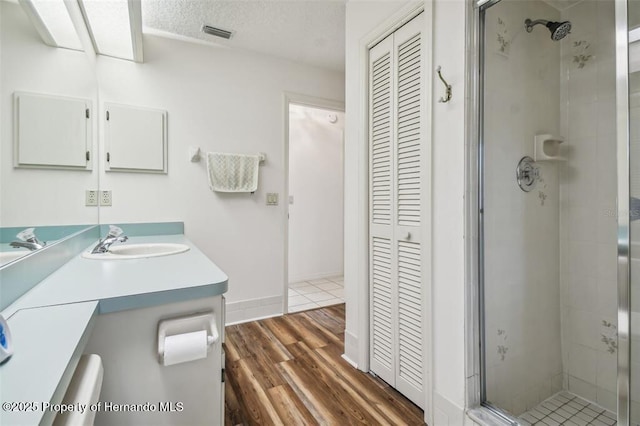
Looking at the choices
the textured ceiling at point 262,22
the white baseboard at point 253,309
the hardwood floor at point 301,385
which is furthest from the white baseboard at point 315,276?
the textured ceiling at point 262,22

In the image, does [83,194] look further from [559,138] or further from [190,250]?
[559,138]

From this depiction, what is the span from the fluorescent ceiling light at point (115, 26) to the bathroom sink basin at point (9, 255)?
142 centimetres

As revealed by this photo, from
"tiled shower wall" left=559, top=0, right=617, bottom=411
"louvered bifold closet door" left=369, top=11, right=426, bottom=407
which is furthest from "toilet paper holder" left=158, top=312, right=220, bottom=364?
"tiled shower wall" left=559, top=0, right=617, bottom=411

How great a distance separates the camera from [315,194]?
13.4ft

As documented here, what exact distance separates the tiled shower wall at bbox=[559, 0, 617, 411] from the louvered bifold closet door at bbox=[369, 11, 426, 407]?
99 centimetres

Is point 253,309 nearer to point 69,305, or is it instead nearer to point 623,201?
point 69,305

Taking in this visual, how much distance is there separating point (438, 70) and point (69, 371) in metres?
1.56

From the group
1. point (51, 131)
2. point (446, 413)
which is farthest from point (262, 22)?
point (446, 413)

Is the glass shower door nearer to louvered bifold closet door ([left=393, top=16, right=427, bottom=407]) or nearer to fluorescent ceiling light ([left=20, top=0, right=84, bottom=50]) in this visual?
louvered bifold closet door ([left=393, top=16, right=427, bottom=407])

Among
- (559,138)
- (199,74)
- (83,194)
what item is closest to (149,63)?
(199,74)

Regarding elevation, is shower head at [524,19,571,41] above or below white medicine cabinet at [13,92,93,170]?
above

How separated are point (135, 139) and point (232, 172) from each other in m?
0.73

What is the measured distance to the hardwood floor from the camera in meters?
1.45

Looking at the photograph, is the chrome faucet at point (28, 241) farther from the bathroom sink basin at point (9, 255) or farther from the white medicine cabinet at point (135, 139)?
the white medicine cabinet at point (135, 139)
